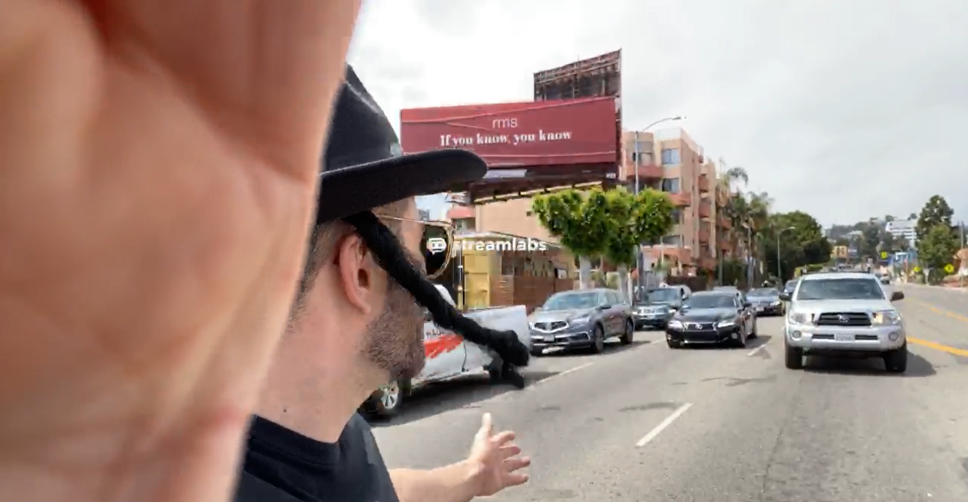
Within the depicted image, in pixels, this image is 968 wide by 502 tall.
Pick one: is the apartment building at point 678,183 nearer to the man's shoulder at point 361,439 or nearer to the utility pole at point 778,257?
the utility pole at point 778,257

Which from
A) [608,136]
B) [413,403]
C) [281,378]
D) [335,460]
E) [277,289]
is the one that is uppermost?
[608,136]

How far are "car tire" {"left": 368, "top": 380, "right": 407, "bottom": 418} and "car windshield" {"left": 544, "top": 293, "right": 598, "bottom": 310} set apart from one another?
838 cm

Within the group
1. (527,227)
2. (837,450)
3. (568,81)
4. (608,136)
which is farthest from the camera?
(527,227)

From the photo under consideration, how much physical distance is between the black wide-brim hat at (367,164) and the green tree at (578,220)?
90.9 ft

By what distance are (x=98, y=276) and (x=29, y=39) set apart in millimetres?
125

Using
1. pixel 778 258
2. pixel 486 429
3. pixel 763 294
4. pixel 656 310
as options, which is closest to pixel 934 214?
pixel 778 258

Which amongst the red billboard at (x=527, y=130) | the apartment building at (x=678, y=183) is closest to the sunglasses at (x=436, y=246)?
the red billboard at (x=527, y=130)

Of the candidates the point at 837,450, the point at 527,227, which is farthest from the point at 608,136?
the point at 837,450

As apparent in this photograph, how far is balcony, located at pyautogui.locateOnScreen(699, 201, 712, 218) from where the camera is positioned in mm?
65062

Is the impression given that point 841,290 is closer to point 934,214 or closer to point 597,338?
point 597,338

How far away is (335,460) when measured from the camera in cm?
142

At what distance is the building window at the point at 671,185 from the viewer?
192 ft

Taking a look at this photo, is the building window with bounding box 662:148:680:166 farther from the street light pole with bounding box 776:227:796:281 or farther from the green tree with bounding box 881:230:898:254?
the green tree with bounding box 881:230:898:254

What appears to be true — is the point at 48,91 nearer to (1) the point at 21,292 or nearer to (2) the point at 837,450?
(1) the point at 21,292
